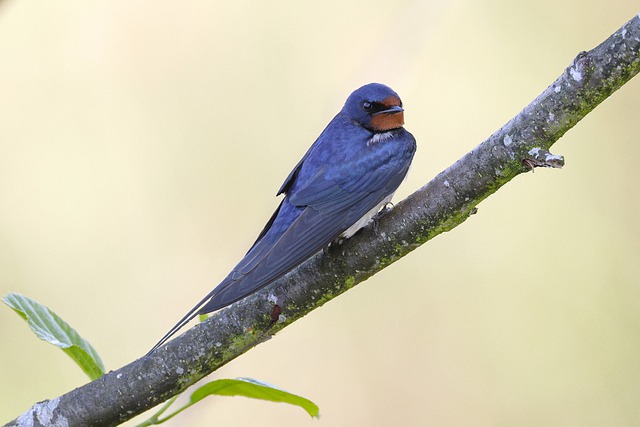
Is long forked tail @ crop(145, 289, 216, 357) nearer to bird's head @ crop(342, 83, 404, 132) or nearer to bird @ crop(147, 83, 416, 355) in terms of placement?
bird @ crop(147, 83, 416, 355)

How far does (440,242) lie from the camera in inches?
143

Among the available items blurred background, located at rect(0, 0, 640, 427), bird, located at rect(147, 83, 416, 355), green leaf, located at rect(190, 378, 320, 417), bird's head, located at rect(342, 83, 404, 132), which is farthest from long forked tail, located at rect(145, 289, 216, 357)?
blurred background, located at rect(0, 0, 640, 427)

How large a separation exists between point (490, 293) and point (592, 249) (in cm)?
45

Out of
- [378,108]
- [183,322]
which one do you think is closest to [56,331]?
[183,322]

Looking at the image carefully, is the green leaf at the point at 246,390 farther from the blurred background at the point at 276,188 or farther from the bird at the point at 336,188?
the blurred background at the point at 276,188

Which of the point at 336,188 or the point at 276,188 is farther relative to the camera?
the point at 276,188

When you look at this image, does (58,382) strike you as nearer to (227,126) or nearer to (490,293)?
(227,126)

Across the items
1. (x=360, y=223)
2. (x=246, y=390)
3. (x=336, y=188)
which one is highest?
(x=336, y=188)

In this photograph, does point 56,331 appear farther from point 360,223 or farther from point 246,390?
point 360,223

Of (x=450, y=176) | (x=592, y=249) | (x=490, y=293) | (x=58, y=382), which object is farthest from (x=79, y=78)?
(x=450, y=176)

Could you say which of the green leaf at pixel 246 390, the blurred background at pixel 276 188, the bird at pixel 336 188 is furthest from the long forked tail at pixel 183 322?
→ the blurred background at pixel 276 188

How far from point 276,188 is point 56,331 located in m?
1.92

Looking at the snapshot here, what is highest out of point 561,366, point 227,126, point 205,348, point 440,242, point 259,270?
point 227,126

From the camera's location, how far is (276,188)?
3.61 meters
